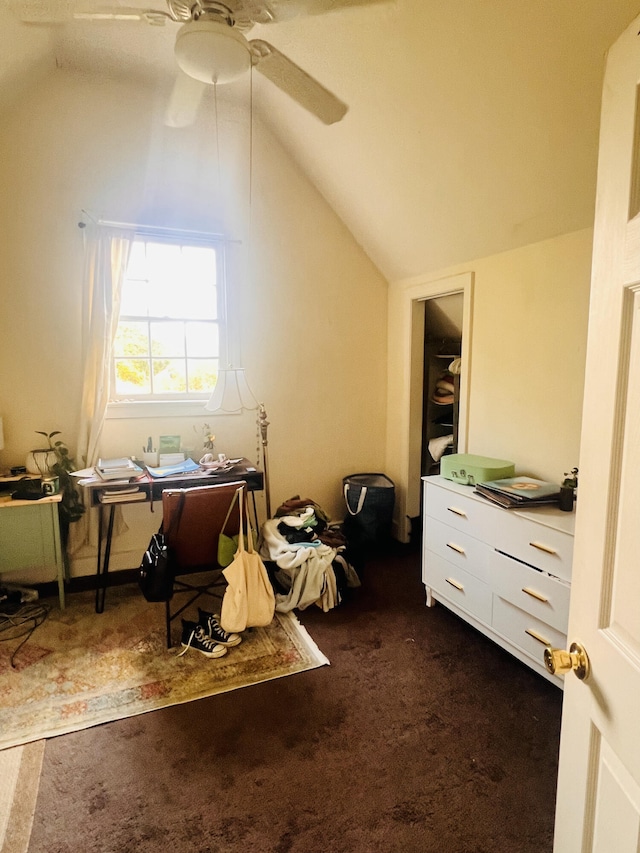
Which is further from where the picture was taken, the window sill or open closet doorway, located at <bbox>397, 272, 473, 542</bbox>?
open closet doorway, located at <bbox>397, 272, 473, 542</bbox>

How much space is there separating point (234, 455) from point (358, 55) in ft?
Result: 7.91

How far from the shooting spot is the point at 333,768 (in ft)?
5.66

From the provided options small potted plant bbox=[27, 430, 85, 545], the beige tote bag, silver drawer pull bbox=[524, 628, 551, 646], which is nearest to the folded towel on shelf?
silver drawer pull bbox=[524, 628, 551, 646]

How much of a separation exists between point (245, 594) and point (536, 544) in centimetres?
139

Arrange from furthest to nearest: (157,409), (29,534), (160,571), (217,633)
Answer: (157,409) < (29,534) < (217,633) < (160,571)

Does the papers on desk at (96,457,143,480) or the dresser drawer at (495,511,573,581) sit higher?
the papers on desk at (96,457,143,480)

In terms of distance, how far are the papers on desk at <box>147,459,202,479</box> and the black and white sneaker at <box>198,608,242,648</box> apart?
849mm

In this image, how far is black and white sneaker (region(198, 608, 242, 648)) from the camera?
8.05 ft

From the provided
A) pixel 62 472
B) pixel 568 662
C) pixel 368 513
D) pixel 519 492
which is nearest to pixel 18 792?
pixel 62 472

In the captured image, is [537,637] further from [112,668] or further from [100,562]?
[100,562]

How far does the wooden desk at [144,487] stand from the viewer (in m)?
2.72

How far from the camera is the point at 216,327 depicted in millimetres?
3354

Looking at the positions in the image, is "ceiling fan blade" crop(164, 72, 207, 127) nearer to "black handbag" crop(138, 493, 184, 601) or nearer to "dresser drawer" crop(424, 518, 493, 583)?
"black handbag" crop(138, 493, 184, 601)

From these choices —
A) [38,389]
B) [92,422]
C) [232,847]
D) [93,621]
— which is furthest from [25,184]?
[232,847]
